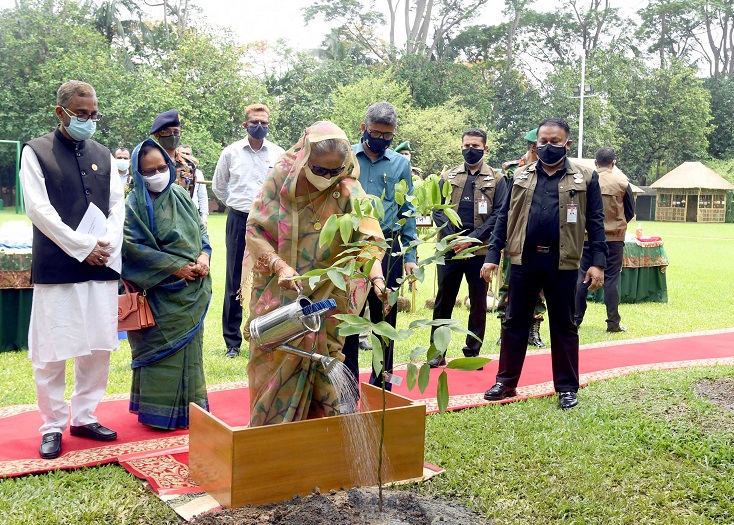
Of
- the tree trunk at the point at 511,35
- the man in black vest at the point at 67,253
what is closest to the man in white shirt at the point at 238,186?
the man in black vest at the point at 67,253

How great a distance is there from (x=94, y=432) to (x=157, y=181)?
1517 millimetres

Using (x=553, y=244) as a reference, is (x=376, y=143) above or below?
above

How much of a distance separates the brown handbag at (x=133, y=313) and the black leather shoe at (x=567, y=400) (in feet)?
9.23

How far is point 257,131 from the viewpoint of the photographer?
21.0ft

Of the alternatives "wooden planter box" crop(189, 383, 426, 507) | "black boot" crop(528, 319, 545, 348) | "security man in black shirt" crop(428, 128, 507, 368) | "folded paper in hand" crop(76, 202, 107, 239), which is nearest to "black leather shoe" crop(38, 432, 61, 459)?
"wooden planter box" crop(189, 383, 426, 507)

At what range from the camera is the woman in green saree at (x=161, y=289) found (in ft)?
14.6

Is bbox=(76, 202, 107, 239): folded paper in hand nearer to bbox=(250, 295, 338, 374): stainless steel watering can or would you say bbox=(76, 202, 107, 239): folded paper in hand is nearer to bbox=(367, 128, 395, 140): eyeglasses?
bbox=(250, 295, 338, 374): stainless steel watering can

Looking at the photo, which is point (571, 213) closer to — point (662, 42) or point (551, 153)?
point (551, 153)

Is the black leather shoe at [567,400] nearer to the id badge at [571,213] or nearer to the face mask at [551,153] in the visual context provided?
the id badge at [571,213]

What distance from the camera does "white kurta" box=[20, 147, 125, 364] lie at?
3.91 meters

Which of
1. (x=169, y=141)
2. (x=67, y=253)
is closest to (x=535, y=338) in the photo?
(x=169, y=141)

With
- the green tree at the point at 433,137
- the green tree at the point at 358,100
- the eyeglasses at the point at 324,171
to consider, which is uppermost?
the green tree at the point at 358,100

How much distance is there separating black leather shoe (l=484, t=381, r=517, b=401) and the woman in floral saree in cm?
202

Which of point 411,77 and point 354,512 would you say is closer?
point 354,512
